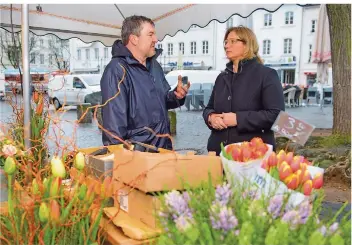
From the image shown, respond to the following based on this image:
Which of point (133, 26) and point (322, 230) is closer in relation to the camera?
point (322, 230)

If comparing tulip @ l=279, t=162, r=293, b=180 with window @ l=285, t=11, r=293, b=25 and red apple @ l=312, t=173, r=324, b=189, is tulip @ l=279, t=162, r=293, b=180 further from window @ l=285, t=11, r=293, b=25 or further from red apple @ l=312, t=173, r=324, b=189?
window @ l=285, t=11, r=293, b=25

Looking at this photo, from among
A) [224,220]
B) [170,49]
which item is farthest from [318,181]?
[170,49]

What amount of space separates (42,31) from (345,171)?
3707 mm

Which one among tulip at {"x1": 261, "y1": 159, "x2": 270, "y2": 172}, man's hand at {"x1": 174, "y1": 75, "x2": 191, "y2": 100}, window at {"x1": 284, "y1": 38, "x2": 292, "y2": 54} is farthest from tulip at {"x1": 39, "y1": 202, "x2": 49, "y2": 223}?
window at {"x1": 284, "y1": 38, "x2": 292, "y2": 54}

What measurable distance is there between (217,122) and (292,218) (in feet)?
4.97

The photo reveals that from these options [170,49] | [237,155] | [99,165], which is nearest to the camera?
[237,155]

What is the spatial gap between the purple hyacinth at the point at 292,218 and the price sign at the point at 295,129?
19.9 inches

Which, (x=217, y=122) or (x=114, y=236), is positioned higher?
(x=217, y=122)

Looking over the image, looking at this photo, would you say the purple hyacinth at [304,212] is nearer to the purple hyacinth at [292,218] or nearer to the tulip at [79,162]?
the purple hyacinth at [292,218]

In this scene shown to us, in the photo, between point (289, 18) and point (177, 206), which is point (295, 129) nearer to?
point (177, 206)

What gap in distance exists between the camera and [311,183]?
3.44 feet

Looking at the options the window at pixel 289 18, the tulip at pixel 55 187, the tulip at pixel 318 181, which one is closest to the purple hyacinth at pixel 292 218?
the tulip at pixel 318 181

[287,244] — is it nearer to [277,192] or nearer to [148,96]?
[277,192]

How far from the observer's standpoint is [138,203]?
1310 mm
